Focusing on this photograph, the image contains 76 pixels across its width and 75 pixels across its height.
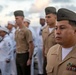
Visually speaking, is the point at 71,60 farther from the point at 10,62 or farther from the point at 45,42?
the point at 10,62

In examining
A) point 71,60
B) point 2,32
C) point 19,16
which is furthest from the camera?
point 2,32

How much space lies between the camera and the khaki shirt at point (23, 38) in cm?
653

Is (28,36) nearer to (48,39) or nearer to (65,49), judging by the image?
(48,39)

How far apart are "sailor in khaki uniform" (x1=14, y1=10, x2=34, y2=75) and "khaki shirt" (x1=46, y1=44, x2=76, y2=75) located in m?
3.34

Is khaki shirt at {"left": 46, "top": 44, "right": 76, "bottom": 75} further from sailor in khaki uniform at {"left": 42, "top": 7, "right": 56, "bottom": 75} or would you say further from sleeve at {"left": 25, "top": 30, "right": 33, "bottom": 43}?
sleeve at {"left": 25, "top": 30, "right": 33, "bottom": 43}

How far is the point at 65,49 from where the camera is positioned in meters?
3.07

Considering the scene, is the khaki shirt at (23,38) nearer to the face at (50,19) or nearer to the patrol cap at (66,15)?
the face at (50,19)

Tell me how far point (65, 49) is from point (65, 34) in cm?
17

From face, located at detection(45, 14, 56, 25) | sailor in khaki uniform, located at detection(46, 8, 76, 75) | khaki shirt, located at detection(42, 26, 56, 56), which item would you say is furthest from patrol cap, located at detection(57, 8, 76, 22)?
face, located at detection(45, 14, 56, 25)

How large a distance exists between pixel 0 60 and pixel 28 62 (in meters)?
1.56

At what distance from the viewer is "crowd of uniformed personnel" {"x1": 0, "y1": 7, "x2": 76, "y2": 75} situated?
9.86 ft

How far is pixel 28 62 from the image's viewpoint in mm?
6648

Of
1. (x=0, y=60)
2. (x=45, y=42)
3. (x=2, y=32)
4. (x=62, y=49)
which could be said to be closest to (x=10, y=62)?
(x=0, y=60)

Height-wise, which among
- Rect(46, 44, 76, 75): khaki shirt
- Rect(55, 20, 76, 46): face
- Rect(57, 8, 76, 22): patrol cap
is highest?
Rect(57, 8, 76, 22): patrol cap
